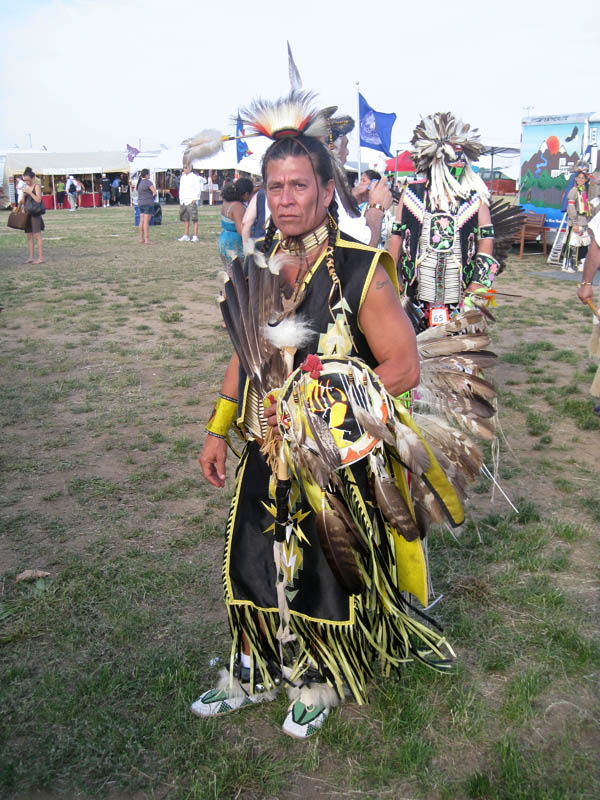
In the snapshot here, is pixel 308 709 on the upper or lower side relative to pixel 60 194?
lower

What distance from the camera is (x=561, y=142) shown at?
15.8 m

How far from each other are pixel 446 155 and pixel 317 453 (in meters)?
3.08

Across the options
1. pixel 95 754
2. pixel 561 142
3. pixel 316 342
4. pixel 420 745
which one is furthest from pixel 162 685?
pixel 561 142

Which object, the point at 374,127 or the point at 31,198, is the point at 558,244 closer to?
the point at 374,127

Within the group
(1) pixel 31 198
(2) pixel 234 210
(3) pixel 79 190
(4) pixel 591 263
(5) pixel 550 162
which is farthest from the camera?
(3) pixel 79 190

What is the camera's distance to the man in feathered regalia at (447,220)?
181 inches

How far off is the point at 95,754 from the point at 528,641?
1740 mm

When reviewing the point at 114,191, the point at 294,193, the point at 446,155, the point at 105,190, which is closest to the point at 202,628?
the point at 294,193

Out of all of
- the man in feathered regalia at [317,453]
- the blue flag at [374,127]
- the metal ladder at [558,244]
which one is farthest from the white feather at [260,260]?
the metal ladder at [558,244]

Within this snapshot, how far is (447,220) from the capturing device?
15.1 ft

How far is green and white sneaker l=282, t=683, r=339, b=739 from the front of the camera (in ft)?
8.27

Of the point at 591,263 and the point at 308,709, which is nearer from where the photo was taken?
the point at 308,709

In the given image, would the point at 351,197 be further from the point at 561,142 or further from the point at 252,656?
the point at 561,142

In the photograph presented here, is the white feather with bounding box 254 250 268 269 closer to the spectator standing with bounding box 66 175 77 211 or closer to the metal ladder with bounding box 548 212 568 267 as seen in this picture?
the metal ladder with bounding box 548 212 568 267
